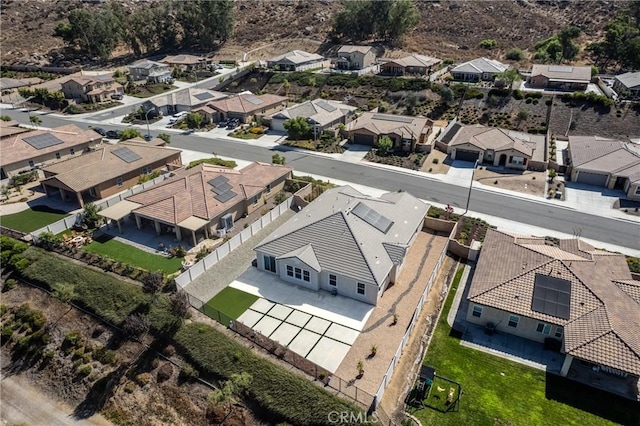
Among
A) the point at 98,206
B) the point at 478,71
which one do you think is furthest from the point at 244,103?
the point at 478,71

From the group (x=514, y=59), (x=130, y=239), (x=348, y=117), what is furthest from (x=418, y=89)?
(x=130, y=239)

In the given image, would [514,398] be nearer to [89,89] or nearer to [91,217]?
[91,217]

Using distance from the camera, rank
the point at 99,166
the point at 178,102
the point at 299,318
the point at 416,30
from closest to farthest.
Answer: the point at 299,318 → the point at 99,166 → the point at 178,102 → the point at 416,30

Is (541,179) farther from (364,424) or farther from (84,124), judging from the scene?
(84,124)

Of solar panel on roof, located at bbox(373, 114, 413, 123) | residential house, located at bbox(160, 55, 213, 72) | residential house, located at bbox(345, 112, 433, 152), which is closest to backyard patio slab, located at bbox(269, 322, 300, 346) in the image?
residential house, located at bbox(345, 112, 433, 152)

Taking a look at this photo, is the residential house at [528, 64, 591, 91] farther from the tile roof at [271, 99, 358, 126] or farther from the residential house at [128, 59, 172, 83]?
the residential house at [128, 59, 172, 83]

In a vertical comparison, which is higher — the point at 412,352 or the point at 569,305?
the point at 569,305

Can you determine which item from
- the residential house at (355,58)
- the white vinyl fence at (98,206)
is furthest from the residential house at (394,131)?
the residential house at (355,58)
